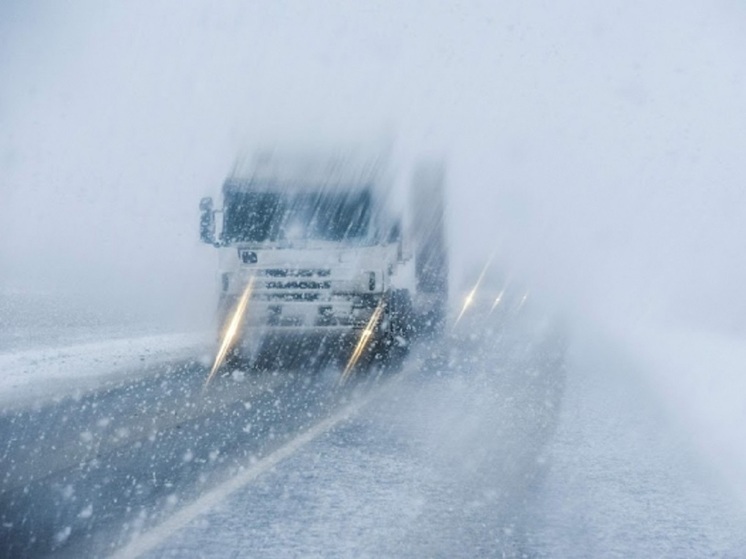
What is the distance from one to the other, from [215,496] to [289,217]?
8.98 metres

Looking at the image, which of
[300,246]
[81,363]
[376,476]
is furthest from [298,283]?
[376,476]

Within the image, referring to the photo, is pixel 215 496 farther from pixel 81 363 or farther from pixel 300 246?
pixel 81 363

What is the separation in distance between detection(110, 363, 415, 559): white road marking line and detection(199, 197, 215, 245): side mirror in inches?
241

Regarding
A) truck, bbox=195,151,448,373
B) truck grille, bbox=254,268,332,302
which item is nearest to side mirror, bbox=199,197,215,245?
truck, bbox=195,151,448,373

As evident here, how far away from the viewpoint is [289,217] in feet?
47.3

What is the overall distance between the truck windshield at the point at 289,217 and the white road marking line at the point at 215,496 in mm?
5689

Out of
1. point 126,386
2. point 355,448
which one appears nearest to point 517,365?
point 126,386

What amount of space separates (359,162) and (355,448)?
8011 mm

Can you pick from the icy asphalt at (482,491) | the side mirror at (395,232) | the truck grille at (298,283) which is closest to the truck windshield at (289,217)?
the truck grille at (298,283)

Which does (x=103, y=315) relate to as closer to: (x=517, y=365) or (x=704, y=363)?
(x=517, y=365)

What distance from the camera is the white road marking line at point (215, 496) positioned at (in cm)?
470

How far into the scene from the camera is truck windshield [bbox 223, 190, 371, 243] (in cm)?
1445

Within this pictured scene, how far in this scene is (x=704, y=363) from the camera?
46.7ft

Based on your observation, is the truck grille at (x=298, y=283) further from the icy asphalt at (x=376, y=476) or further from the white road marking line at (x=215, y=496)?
the white road marking line at (x=215, y=496)
